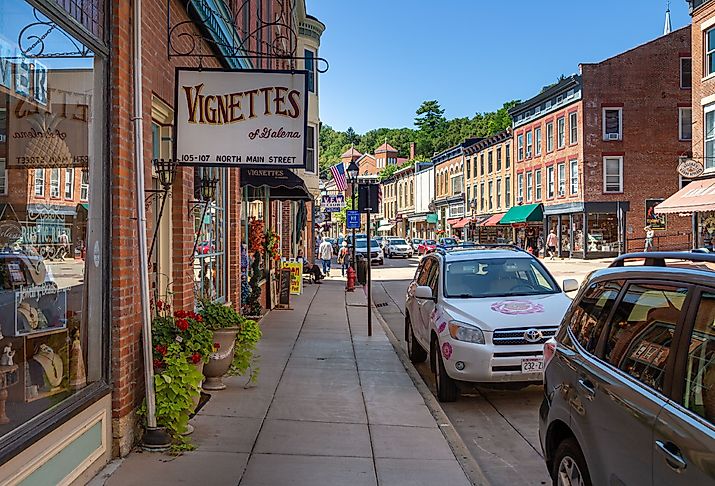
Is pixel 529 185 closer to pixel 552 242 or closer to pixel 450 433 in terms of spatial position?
pixel 552 242

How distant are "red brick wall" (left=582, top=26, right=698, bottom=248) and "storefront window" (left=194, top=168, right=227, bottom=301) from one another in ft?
112

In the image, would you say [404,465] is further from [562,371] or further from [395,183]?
[395,183]

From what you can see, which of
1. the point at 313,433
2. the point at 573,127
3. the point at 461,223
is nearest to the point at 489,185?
the point at 461,223

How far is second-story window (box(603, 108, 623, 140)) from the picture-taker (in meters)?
41.3

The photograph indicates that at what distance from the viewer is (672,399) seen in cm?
302

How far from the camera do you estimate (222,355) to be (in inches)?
294

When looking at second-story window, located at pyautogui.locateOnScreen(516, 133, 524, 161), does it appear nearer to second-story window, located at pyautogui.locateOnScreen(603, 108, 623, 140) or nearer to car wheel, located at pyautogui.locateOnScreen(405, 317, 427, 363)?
second-story window, located at pyautogui.locateOnScreen(603, 108, 623, 140)

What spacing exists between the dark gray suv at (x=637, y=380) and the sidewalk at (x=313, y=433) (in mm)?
1557

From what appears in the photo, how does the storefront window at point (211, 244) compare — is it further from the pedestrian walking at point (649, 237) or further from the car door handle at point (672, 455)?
the pedestrian walking at point (649, 237)

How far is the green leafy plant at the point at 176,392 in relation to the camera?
5555 millimetres

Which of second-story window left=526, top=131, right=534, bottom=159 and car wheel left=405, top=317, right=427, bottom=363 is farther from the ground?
second-story window left=526, top=131, right=534, bottom=159

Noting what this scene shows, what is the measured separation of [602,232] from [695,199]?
13404 mm

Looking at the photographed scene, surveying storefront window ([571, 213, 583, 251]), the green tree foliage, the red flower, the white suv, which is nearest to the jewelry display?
the red flower

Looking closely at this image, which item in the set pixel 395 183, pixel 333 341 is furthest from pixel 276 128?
pixel 395 183
